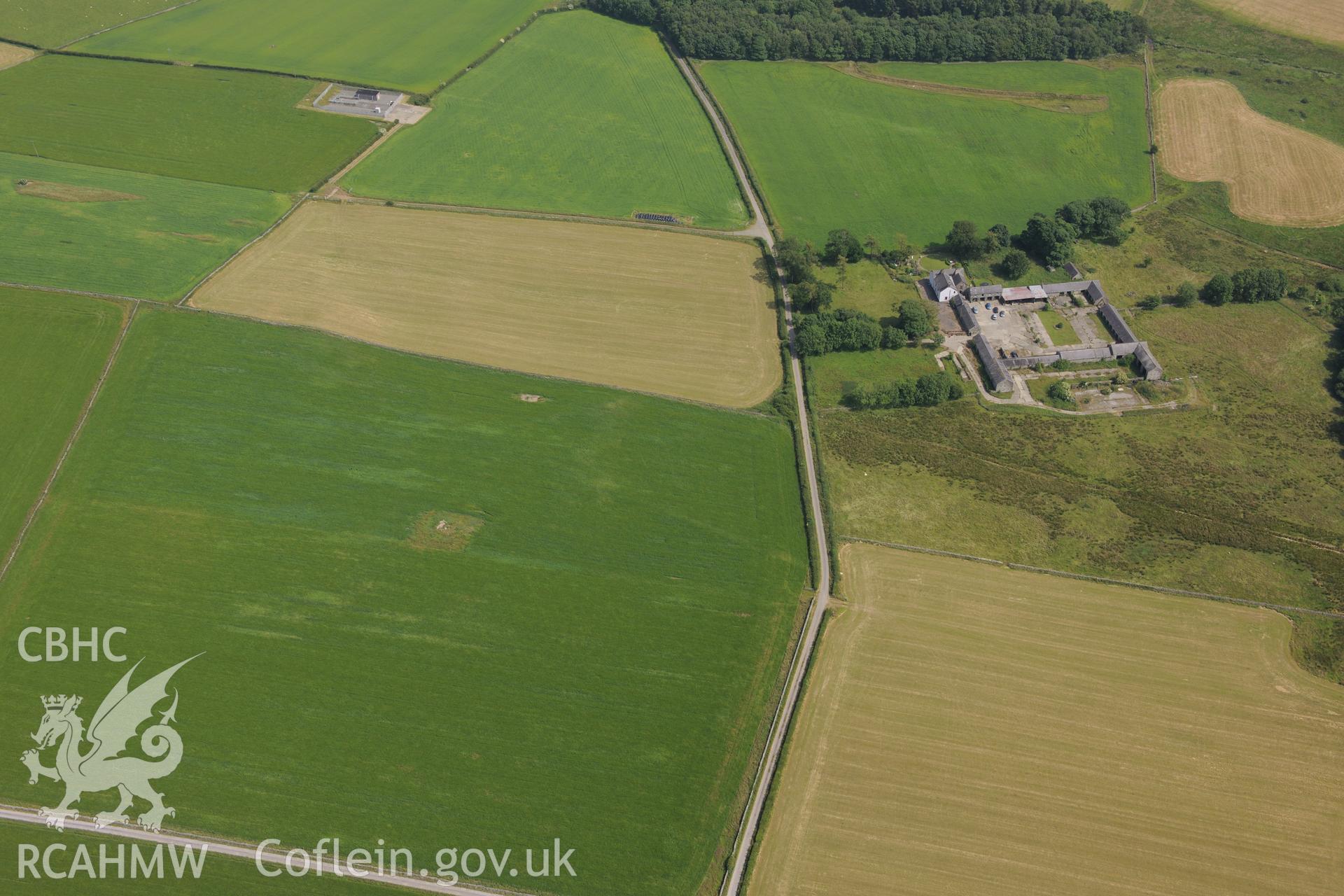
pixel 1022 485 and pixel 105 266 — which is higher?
pixel 105 266

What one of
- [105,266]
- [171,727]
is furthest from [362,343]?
[171,727]

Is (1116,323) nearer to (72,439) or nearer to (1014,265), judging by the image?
(1014,265)

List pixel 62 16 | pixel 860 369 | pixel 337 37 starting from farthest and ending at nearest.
Answer: 1. pixel 337 37
2. pixel 62 16
3. pixel 860 369

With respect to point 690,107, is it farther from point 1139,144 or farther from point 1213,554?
point 1213,554

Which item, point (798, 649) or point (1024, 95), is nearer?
point (798, 649)

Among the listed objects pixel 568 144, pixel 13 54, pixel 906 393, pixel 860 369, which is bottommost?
pixel 906 393

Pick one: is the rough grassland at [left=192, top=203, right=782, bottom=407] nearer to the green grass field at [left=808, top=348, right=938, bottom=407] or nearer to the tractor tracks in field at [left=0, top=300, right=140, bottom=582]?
the green grass field at [left=808, top=348, right=938, bottom=407]

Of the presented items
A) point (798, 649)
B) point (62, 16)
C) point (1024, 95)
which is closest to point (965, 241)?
point (1024, 95)

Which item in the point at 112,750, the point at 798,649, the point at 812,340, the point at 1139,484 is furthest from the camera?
the point at 812,340
